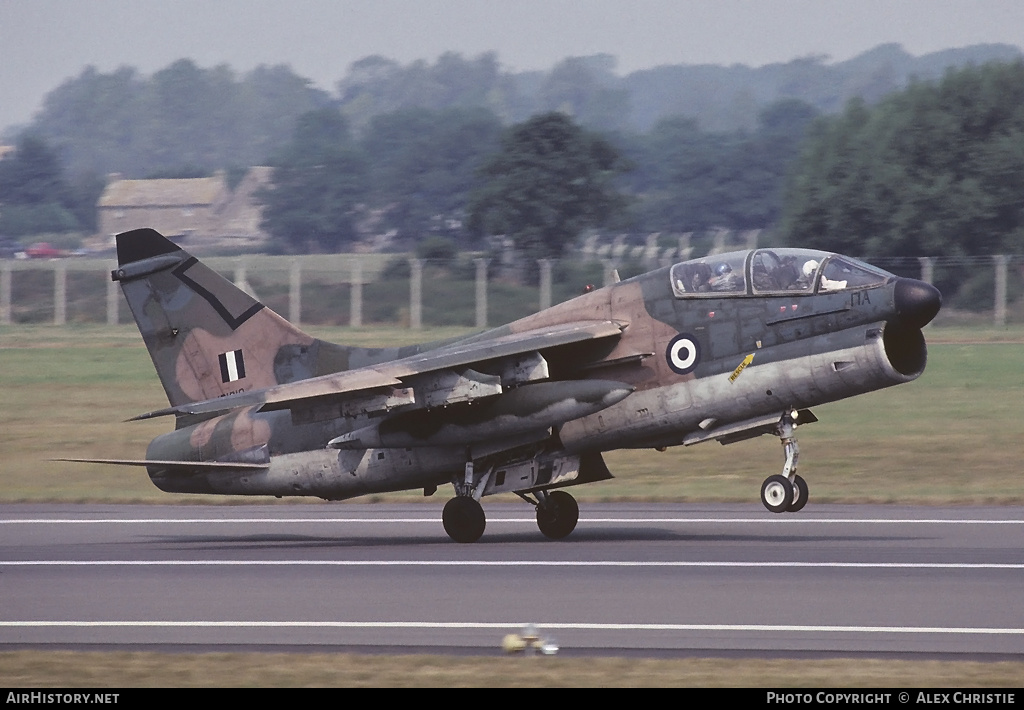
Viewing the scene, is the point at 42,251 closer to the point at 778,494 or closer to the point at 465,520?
the point at 465,520

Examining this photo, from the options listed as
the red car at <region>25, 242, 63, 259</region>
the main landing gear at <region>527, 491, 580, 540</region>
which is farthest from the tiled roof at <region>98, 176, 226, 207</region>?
Result: the main landing gear at <region>527, 491, 580, 540</region>

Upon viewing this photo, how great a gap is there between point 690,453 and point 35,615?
15.8 m

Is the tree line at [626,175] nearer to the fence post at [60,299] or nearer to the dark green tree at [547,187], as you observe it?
the dark green tree at [547,187]

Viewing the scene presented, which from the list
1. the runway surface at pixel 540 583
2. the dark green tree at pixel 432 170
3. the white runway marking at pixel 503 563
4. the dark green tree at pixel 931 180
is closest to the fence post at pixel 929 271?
the runway surface at pixel 540 583

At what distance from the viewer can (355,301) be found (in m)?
40.6

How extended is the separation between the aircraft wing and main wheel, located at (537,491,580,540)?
198cm

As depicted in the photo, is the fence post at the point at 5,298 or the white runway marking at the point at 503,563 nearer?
the white runway marking at the point at 503,563

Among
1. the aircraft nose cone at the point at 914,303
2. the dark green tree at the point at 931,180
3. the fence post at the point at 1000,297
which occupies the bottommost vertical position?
the aircraft nose cone at the point at 914,303

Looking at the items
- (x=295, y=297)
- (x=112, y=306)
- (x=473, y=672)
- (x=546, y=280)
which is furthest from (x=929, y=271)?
(x=473, y=672)

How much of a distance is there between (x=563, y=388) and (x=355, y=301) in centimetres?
2413

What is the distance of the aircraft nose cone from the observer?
16.1 m

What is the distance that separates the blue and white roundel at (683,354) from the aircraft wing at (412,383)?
0.64 metres

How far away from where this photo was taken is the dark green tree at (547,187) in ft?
187

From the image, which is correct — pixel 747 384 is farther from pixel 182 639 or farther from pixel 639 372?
pixel 182 639
